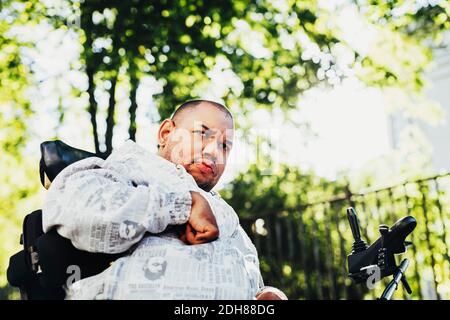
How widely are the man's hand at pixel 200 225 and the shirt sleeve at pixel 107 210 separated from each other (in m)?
0.02

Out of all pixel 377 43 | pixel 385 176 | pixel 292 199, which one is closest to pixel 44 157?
pixel 377 43

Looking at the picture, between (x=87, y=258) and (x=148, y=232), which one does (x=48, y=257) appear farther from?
(x=148, y=232)

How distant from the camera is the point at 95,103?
6.05m

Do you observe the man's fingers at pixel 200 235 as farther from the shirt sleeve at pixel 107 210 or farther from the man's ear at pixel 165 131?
the man's ear at pixel 165 131

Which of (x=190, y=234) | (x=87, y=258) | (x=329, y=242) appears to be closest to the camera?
(x=190, y=234)

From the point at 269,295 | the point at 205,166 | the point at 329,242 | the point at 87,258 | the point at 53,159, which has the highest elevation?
the point at 329,242

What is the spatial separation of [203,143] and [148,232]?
0.42 m

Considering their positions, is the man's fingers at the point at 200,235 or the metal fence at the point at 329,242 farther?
the metal fence at the point at 329,242

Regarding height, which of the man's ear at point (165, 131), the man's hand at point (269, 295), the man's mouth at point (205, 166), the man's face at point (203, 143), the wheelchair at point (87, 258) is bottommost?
the man's hand at point (269, 295)

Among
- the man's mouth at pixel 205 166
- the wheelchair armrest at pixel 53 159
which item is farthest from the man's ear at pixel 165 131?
the wheelchair armrest at pixel 53 159

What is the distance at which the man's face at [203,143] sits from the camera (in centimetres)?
165

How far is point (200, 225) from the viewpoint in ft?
4.37

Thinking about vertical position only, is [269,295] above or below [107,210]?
below

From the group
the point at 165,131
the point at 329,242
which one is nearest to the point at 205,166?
the point at 165,131
